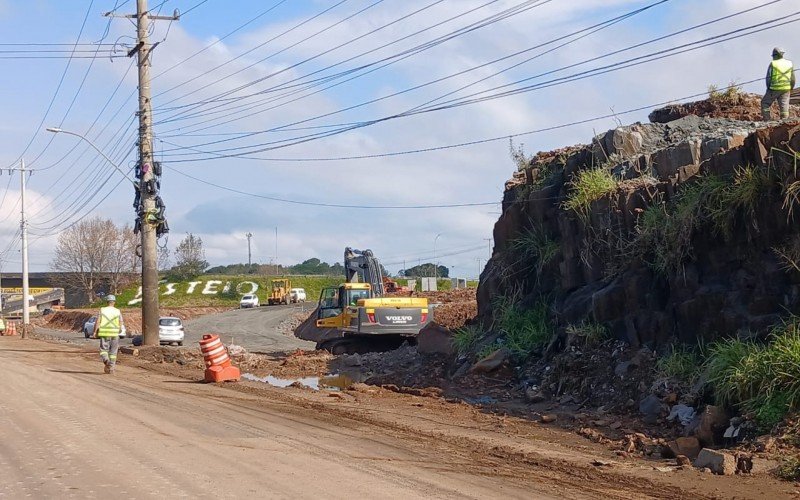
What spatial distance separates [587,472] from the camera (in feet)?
33.7

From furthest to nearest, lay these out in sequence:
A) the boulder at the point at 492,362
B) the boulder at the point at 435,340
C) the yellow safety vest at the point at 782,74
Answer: the boulder at the point at 435,340, the boulder at the point at 492,362, the yellow safety vest at the point at 782,74

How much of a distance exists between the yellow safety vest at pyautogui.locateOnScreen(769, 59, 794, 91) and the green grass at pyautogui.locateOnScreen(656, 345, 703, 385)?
21.6 feet

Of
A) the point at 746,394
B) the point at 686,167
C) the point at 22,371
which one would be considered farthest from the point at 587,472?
the point at 22,371

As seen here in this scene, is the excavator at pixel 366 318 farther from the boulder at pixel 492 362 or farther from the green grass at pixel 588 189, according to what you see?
the green grass at pixel 588 189

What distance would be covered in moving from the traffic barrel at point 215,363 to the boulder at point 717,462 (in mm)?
12906

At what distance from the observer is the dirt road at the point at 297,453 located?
901 centimetres

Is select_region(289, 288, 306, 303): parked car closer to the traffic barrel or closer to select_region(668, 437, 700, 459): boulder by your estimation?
the traffic barrel

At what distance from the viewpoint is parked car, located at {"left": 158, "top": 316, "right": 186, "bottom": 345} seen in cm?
4597

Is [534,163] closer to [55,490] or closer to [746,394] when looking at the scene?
[746,394]

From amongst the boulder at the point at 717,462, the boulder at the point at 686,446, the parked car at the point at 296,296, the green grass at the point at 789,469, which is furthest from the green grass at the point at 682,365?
the parked car at the point at 296,296

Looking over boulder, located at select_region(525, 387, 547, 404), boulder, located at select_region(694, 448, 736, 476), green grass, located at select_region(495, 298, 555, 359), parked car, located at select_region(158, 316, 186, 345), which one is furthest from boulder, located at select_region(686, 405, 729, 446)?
parked car, located at select_region(158, 316, 186, 345)

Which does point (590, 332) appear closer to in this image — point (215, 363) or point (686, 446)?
point (686, 446)

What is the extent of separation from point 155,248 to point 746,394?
24867 millimetres

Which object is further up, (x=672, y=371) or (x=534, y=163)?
(x=534, y=163)
